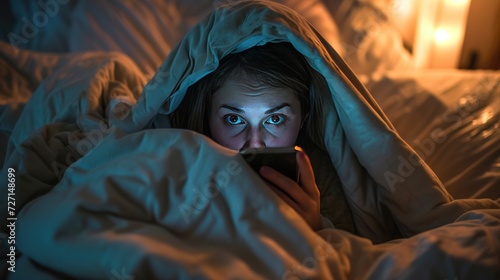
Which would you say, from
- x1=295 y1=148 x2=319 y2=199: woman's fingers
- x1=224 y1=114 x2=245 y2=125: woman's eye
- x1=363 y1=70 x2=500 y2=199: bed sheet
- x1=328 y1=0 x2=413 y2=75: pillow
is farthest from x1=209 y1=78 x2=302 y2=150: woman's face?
x1=328 y1=0 x2=413 y2=75: pillow

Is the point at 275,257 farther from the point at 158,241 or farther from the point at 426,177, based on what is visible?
the point at 426,177

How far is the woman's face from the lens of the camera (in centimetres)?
77

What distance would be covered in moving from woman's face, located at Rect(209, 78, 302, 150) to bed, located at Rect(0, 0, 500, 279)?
6.2 inches

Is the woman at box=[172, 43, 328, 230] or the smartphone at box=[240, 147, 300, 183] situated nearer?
the smartphone at box=[240, 147, 300, 183]

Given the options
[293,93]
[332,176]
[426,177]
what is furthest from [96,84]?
[426,177]

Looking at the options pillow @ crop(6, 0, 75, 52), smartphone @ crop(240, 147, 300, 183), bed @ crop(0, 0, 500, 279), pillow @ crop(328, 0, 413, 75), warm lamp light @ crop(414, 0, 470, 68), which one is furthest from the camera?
warm lamp light @ crop(414, 0, 470, 68)

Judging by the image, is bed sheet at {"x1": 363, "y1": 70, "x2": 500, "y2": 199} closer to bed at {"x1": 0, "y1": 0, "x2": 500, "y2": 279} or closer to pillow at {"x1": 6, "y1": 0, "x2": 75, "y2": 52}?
bed at {"x1": 0, "y1": 0, "x2": 500, "y2": 279}

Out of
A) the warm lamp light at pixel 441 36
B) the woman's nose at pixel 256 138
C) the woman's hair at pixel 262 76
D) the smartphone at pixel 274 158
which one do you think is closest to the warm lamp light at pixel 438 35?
the warm lamp light at pixel 441 36

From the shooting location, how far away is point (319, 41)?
0.77 metres

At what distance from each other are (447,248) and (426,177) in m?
0.24

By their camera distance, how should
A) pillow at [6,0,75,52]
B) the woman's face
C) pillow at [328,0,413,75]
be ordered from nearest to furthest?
the woman's face < pillow at [6,0,75,52] < pillow at [328,0,413,75]

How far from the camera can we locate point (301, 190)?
0.66 meters

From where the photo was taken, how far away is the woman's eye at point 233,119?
808 millimetres

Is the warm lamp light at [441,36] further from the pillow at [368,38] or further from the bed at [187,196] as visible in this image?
the bed at [187,196]
